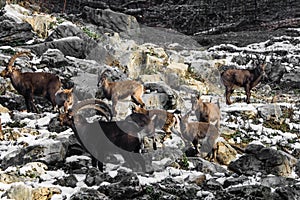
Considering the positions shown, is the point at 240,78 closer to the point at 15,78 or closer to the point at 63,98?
the point at 63,98

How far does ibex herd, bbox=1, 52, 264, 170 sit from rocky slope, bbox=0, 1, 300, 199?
33 centimetres

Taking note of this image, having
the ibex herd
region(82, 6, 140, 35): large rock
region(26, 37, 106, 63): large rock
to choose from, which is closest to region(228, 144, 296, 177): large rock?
the ibex herd

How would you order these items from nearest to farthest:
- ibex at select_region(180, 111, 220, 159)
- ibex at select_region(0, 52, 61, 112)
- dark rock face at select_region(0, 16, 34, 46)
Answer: ibex at select_region(180, 111, 220, 159) < ibex at select_region(0, 52, 61, 112) < dark rock face at select_region(0, 16, 34, 46)

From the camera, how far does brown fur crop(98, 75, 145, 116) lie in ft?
44.2

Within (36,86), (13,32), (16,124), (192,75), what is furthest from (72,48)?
(16,124)

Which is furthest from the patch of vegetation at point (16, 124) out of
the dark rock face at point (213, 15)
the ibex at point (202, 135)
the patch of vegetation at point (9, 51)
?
the dark rock face at point (213, 15)

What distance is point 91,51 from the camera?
18891 millimetres

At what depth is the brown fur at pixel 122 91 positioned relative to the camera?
1346 centimetres

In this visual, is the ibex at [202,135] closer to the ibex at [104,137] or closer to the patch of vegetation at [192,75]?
the ibex at [104,137]

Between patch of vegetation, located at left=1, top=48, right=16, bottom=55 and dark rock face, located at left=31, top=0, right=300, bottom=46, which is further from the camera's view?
dark rock face, located at left=31, top=0, right=300, bottom=46

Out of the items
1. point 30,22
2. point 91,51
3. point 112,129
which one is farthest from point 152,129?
point 30,22

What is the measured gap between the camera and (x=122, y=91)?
1354 cm

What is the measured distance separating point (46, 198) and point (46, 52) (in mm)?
10480

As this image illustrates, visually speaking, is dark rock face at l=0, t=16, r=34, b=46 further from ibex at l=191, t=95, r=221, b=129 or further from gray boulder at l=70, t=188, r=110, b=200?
gray boulder at l=70, t=188, r=110, b=200
